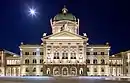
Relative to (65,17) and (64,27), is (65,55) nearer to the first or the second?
(64,27)

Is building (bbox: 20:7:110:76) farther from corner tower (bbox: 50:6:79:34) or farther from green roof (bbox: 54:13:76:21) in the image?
green roof (bbox: 54:13:76:21)

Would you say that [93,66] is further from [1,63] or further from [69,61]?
[1,63]

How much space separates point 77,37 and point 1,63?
26.2 meters

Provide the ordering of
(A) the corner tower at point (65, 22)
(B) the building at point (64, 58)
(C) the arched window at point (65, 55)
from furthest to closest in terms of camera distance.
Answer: (A) the corner tower at point (65, 22) < (B) the building at point (64, 58) < (C) the arched window at point (65, 55)

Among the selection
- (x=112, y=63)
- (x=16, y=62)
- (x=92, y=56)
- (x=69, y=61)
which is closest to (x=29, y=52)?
(x=16, y=62)

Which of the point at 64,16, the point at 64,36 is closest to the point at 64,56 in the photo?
the point at 64,36

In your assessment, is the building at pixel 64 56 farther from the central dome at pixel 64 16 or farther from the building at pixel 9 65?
the central dome at pixel 64 16

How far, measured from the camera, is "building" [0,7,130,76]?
101m

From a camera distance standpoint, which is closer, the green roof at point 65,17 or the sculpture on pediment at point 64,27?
the sculpture on pediment at point 64,27

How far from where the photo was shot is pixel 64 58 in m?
101

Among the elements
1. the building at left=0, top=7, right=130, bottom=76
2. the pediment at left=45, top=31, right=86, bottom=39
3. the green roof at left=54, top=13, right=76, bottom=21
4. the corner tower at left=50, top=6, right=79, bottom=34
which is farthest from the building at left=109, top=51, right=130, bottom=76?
the green roof at left=54, top=13, right=76, bottom=21

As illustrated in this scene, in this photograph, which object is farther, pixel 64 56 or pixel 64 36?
pixel 64 36

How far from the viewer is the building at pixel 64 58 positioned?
10119 centimetres

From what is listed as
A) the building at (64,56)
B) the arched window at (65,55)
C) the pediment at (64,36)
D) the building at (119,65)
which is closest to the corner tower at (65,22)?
the building at (64,56)
